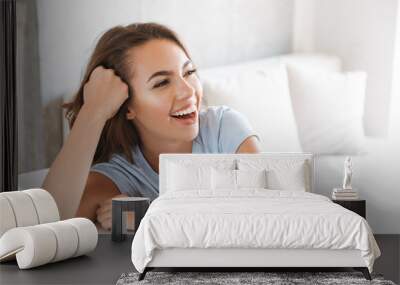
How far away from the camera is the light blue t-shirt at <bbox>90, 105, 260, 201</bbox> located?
7426 mm

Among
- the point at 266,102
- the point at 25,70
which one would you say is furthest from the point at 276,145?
the point at 25,70

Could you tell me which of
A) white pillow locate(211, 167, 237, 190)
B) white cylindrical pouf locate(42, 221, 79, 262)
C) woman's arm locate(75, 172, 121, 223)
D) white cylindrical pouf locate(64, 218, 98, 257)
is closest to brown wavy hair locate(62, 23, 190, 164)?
woman's arm locate(75, 172, 121, 223)

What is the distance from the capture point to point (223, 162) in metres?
7.10

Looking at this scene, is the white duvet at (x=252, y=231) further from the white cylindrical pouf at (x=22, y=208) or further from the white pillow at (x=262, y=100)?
the white pillow at (x=262, y=100)

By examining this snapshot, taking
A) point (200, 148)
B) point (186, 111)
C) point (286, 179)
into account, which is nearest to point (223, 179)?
point (286, 179)

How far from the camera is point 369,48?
7387 millimetres

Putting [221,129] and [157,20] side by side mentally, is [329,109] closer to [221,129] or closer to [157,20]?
[221,129]

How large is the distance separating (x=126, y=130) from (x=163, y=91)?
0.55 metres

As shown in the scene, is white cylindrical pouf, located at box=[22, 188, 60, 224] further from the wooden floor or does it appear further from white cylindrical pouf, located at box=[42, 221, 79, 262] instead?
the wooden floor

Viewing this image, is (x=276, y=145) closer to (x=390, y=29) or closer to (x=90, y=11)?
(x=390, y=29)

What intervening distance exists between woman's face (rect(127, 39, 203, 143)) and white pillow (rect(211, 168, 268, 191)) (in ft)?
2.64

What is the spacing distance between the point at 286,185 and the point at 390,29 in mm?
1934

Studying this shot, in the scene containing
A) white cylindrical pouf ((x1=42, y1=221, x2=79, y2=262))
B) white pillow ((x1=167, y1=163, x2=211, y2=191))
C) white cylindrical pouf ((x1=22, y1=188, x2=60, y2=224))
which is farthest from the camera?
white pillow ((x1=167, y1=163, x2=211, y2=191))

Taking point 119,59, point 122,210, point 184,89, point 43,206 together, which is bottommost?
point 122,210
